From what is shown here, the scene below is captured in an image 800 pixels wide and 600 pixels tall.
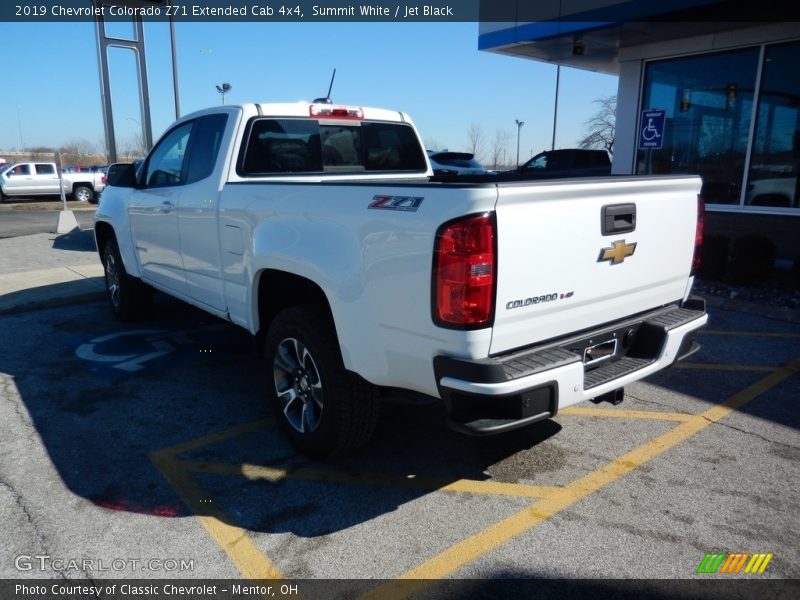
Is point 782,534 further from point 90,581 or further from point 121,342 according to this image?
Answer: point 121,342

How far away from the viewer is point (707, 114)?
10.1 meters

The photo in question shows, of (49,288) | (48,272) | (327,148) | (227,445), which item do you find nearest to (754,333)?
(327,148)

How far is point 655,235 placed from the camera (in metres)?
3.22

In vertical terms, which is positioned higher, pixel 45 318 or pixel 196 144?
pixel 196 144

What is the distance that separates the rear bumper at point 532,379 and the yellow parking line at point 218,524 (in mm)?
1049

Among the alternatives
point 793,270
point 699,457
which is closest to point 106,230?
point 699,457

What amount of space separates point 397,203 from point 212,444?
2.08 meters

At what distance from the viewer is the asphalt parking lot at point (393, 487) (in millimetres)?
2689

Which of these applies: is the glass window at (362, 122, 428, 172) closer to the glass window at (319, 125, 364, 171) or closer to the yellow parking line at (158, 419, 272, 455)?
the glass window at (319, 125, 364, 171)

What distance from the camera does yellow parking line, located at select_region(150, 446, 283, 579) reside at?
8.66ft

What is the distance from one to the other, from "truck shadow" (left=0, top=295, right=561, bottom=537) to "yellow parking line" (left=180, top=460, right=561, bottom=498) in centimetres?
1

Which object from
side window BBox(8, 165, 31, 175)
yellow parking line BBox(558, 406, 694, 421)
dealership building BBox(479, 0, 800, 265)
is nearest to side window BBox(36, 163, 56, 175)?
side window BBox(8, 165, 31, 175)

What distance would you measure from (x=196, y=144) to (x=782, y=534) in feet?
Answer: 14.7

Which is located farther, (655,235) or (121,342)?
(121,342)
